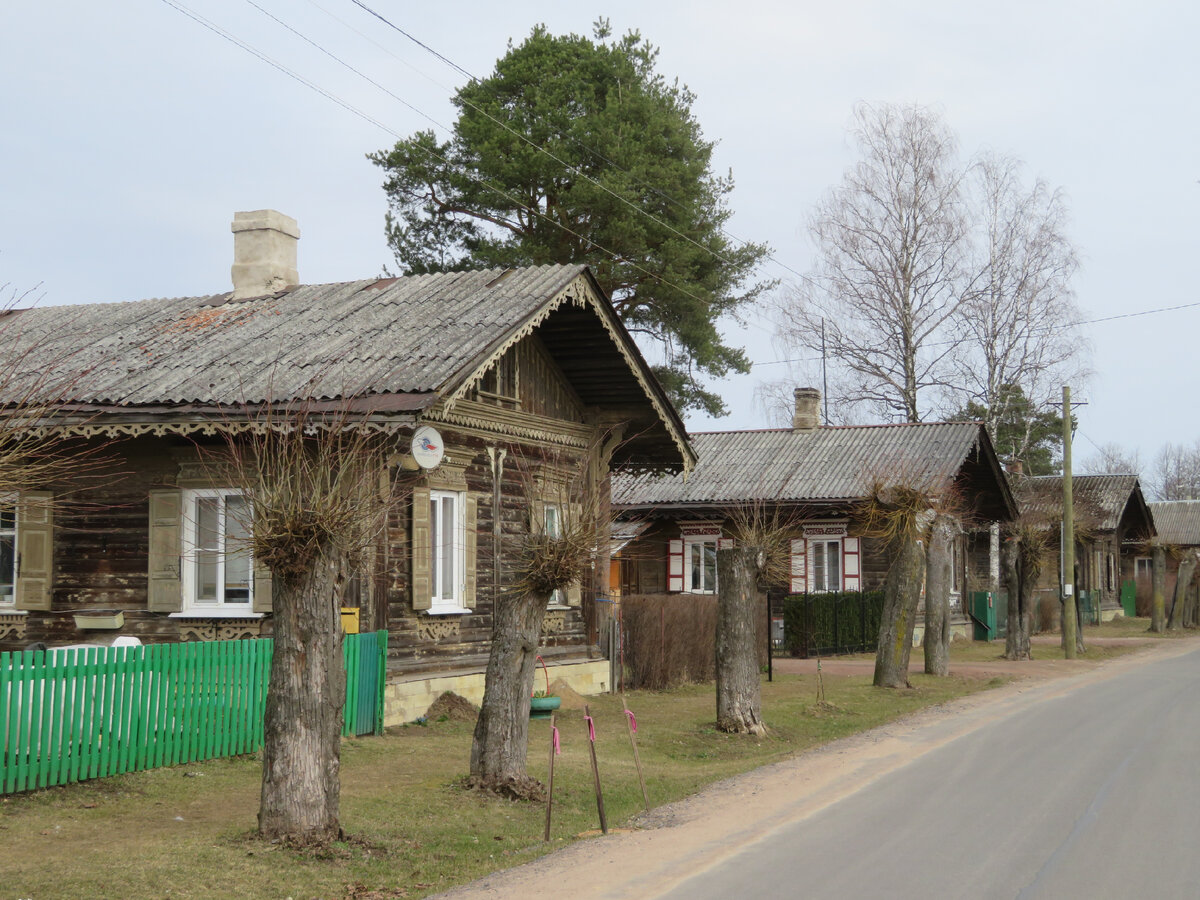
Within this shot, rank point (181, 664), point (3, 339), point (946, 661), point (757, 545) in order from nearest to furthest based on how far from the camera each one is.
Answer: point (181, 664), point (757, 545), point (3, 339), point (946, 661)

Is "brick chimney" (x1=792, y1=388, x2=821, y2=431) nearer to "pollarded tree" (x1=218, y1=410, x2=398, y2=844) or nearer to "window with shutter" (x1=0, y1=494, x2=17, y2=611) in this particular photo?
"window with shutter" (x1=0, y1=494, x2=17, y2=611)

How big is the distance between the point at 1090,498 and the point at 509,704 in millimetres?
44786

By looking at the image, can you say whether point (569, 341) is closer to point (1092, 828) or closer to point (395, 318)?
point (395, 318)

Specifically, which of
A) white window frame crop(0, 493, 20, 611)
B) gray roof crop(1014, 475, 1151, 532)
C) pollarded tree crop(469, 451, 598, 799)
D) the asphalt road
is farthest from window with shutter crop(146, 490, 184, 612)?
gray roof crop(1014, 475, 1151, 532)

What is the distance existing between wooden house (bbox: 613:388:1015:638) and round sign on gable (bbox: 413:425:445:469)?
17292 mm

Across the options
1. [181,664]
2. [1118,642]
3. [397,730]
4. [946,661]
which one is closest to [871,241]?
[1118,642]

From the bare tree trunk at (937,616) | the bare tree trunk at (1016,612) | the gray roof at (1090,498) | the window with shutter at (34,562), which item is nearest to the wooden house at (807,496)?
the gray roof at (1090,498)

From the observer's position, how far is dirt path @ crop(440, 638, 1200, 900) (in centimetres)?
804

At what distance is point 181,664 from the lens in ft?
40.2

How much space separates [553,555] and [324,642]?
2.72 m

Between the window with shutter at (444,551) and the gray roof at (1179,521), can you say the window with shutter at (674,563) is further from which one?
the gray roof at (1179,521)

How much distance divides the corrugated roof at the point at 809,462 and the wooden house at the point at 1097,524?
3.30m

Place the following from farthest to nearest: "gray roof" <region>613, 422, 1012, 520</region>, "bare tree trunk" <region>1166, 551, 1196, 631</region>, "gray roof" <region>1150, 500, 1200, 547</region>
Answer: "gray roof" <region>1150, 500, 1200, 547</region> < "bare tree trunk" <region>1166, 551, 1196, 631</region> < "gray roof" <region>613, 422, 1012, 520</region>

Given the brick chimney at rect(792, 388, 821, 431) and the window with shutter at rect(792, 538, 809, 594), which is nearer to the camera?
the window with shutter at rect(792, 538, 809, 594)
